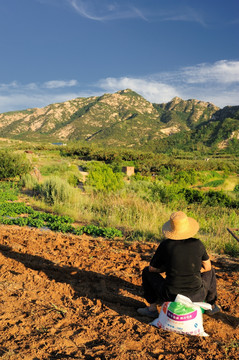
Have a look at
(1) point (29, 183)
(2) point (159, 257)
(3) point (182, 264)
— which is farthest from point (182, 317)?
(1) point (29, 183)

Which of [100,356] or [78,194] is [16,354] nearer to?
[100,356]

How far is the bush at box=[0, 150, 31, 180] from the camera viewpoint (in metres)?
16.9

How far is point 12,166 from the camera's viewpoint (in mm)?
17016

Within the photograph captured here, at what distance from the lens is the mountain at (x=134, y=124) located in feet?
305

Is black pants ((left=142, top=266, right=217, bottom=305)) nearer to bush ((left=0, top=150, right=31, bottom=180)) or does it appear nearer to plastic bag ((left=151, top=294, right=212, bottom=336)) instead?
plastic bag ((left=151, top=294, right=212, bottom=336))

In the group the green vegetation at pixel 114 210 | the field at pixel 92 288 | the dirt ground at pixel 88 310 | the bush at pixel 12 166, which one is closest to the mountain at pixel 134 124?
the bush at pixel 12 166

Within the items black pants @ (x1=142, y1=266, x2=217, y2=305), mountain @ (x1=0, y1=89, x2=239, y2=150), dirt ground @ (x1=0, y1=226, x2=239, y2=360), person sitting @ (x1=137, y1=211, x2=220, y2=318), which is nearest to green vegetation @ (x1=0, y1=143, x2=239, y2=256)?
dirt ground @ (x1=0, y1=226, x2=239, y2=360)

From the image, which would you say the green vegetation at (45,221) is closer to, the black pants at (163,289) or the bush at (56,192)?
the bush at (56,192)

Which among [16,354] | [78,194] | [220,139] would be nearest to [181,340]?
[16,354]

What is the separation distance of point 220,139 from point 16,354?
88.8m

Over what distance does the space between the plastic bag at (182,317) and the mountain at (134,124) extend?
8482 cm

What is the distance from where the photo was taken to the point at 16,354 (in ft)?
8.26

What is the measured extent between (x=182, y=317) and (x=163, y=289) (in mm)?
405

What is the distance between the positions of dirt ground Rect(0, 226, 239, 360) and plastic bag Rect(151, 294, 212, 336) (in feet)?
0.25
